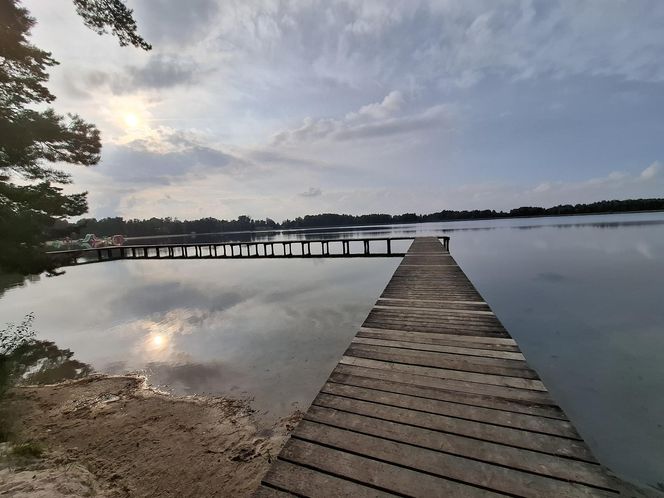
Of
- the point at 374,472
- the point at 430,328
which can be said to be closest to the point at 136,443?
the point at 374,472

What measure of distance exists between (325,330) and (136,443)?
5.48 metres

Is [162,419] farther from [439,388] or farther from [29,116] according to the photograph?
[29,116]

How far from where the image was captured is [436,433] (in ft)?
8.13

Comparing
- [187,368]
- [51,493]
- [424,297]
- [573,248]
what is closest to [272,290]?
[187,368]

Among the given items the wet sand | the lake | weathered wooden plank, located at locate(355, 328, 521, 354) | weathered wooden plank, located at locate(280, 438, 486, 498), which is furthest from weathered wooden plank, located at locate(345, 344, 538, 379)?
the lake

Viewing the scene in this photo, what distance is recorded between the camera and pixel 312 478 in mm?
2117

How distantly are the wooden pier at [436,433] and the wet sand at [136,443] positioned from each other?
1.84 m

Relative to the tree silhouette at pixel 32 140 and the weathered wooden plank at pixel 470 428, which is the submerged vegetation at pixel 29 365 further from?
the weathered wooden plank at pixel 470 428

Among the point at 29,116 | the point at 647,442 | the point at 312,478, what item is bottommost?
the point at 647,442

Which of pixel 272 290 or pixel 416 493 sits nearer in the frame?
pixel 416 493

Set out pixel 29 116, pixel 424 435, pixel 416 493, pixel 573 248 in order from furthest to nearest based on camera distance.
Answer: pixel 573 248
pixel 29 116
pixel 424 435
pixel 416 493

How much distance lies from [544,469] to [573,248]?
3088 centimetres

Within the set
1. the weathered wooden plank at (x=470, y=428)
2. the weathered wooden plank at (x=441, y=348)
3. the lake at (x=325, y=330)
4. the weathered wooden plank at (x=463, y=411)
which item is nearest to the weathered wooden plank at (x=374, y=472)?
the weathered wooden plank at (x=470, y=428)

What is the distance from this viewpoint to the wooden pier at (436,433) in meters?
2.01
